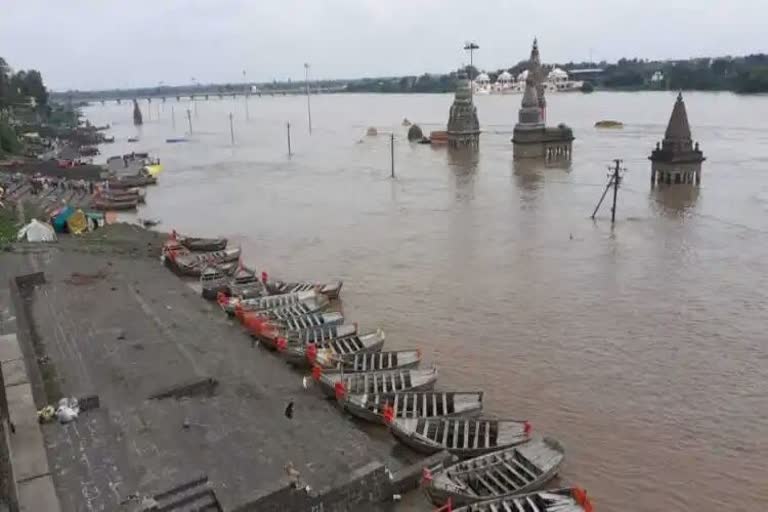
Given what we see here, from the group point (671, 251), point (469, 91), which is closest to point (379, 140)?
point (469, 91)

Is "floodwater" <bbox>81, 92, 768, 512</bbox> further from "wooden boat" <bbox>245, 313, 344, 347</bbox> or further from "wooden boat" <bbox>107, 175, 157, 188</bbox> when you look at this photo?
"wooden boat" <bbox>245, 313, 344, 347</bbox>

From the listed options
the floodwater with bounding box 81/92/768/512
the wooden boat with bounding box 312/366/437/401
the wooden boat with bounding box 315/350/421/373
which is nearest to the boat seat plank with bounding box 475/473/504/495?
the floodwater with bounding box 81/92/768/512

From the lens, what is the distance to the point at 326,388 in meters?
15.5

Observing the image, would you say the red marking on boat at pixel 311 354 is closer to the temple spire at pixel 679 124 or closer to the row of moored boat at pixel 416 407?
the row of moored boat at pixel 416 407

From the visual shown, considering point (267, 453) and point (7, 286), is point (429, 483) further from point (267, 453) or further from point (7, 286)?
point (7, 286)

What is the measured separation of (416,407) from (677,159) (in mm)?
40657

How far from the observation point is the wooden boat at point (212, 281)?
2295cm

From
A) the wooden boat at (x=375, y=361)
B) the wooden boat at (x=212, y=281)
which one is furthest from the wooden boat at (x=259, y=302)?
the wooden boat at (x=375, y=361)

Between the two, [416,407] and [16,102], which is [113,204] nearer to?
[416,407]

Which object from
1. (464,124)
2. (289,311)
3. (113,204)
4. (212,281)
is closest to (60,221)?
(113,204)

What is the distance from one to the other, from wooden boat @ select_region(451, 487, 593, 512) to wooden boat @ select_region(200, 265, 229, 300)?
1389 cm

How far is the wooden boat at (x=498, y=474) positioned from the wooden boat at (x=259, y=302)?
390 inches

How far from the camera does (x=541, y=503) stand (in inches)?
452

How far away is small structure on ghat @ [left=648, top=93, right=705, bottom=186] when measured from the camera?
48375 mm
